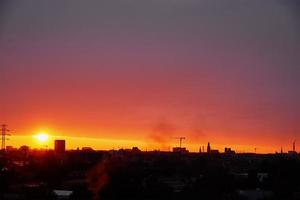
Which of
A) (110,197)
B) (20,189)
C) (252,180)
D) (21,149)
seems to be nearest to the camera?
(110,197)

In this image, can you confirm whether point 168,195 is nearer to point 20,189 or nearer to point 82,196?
point 82,196

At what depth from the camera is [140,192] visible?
2170cm

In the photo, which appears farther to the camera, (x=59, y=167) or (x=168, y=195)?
(x=59, y=167)

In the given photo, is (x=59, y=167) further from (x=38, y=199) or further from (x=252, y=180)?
(x=38, y=199)

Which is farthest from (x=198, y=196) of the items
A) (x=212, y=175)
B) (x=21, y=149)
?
(x=21, y=149)

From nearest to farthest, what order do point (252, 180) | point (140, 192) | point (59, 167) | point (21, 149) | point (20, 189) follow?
point (140, 192) < point (20, 189) < point (252, 180) < point (59, 167) < point (21, 149)

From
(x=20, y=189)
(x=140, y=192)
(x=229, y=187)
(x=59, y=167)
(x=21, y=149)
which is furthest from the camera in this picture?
(x=21, y=149)

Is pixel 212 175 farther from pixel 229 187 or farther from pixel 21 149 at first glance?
pixel 21 149

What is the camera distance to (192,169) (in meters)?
38.7

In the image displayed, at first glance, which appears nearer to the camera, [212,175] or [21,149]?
[212,175]

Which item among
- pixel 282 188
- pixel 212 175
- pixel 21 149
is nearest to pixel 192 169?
pixel 212 175

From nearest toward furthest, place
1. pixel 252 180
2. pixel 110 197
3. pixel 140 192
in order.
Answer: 1. pixel 110 197
2. pixel 140 192
3. pixel 252 180

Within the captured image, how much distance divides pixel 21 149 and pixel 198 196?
5685 cm

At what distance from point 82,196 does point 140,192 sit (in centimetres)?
200
